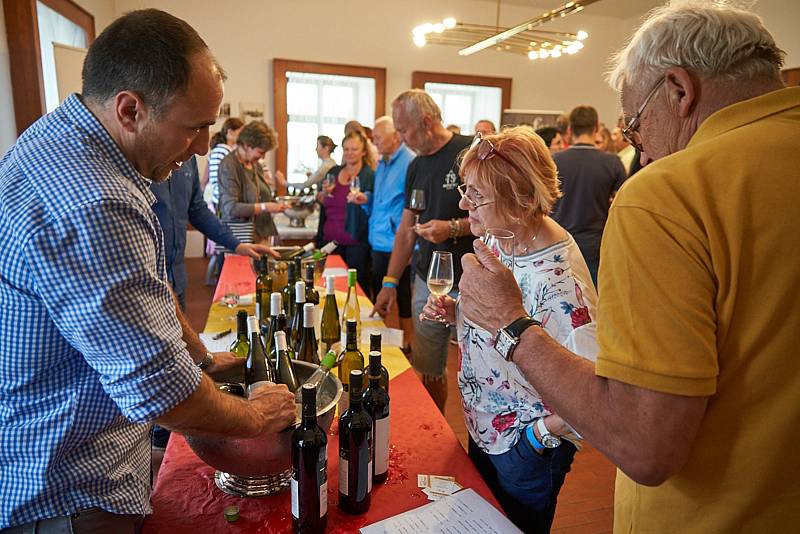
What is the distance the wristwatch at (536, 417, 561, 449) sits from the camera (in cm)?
125

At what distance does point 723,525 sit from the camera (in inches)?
31.0

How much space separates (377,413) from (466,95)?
27.3ft

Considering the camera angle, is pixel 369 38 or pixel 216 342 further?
pixel 369 38

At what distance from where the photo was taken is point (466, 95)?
870cm

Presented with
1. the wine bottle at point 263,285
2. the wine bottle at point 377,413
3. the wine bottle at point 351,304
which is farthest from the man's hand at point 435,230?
the wine bottle at point 377,413

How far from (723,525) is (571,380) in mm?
315

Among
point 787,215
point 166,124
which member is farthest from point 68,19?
point 787,215

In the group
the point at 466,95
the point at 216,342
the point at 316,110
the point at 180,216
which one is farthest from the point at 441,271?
the point at 466,95

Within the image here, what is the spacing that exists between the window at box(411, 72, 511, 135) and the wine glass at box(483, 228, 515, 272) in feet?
22.7

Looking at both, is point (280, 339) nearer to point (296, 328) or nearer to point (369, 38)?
point (296, 328)

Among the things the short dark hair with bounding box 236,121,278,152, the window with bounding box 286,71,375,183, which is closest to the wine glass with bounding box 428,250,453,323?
the short dark hair with bounding box 236,121,278,152

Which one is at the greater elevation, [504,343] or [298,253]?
[504,343]

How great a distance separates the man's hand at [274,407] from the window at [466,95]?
24.6 ft

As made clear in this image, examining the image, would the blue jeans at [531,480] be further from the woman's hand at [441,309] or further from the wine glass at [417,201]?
the wine glass at [417,201]
